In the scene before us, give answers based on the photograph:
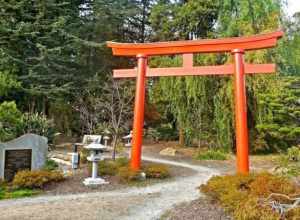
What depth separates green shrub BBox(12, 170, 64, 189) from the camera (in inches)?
291

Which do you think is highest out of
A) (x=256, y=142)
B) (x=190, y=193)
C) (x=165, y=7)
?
(x=165, y=7)

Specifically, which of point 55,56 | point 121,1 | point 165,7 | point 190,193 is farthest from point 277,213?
point 121,1

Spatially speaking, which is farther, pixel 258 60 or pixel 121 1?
pixel 121 1

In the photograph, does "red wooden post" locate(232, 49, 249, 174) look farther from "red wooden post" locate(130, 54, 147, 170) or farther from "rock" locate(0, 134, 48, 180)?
"rock" locate(0, 134, 48, 180)

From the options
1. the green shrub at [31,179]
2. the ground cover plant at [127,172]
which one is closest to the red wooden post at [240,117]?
the ground cover plant at [127,172]

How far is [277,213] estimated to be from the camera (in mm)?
4129

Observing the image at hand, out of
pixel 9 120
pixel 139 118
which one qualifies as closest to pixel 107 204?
pixel 139 118

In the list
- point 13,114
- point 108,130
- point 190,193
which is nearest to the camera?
point 190,193

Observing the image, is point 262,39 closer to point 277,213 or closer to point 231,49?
point 231,49

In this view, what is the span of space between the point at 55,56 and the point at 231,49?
987cm

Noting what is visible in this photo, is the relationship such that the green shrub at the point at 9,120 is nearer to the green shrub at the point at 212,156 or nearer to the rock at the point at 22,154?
the rock at the point at 22,154

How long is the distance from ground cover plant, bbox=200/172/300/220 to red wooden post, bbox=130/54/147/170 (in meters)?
2.84

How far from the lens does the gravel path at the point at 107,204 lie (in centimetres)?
543

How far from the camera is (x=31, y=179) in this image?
24.4ft
